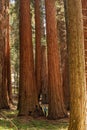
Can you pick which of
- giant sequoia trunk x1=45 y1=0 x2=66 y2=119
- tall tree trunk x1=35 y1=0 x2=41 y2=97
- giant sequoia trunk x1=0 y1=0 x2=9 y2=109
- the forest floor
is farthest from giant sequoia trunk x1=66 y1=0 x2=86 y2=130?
tall tree trunk x1=35 y1=0 x2=41 y2=97

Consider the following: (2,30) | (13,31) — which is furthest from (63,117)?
(13,31)

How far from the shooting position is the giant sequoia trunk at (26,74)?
14141 mm

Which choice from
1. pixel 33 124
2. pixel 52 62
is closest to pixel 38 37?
pixel 52 62

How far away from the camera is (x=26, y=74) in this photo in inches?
560

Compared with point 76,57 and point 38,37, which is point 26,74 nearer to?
point 38,37

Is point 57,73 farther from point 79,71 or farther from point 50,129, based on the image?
point 79,71

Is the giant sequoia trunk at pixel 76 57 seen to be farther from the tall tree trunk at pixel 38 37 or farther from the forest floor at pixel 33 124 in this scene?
the tall tree trunk at pixel 38 37

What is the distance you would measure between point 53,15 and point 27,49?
1.90 m

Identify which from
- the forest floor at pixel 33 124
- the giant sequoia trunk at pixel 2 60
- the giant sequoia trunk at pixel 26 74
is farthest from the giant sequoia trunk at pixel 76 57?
the giant sequoia trunk at pixel 2 60

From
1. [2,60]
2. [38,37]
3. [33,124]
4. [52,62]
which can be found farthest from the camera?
[38,37]

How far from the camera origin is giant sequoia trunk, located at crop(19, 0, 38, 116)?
14.1 m

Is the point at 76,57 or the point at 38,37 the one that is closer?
the point at 76,57

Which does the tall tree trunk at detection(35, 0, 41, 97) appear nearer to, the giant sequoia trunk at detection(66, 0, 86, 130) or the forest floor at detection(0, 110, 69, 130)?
the forest floor at detection(0, 110, 69, 130)

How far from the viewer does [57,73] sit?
14.2 m
